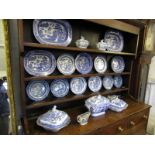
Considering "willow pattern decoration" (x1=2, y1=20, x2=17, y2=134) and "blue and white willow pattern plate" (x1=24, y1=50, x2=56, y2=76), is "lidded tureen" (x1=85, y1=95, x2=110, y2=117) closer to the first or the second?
"blue and white willow pattern plate" (x1=24, y1=50, x2=56, y2=76)

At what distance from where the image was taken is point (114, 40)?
1.55 metres

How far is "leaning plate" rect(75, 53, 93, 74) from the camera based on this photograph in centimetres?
132

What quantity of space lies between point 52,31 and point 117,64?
924 millimetres

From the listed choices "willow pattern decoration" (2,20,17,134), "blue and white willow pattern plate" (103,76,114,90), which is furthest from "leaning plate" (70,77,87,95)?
"willow pattern decoration" (2,20,17,134)

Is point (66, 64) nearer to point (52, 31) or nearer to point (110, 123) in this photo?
point (52, 31)

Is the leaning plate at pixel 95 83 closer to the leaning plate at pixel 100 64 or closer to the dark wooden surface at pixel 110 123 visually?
the leaning plate at pixel 100 64

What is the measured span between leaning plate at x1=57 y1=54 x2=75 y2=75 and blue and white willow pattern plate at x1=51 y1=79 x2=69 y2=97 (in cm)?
11

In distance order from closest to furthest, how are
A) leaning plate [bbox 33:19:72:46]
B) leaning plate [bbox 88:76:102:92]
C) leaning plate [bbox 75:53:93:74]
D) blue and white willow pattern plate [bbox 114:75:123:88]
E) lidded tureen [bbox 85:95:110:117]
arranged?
leaning plate [bbox 33:19:72:46]
lidded tureen [bbox 85:95:110:117]
leaning plate [bbox 75:53:93:74]
leaning plate [bbox 88:76:102:92]
blue and white willow pattern plate [bbox 114:75:123:88]

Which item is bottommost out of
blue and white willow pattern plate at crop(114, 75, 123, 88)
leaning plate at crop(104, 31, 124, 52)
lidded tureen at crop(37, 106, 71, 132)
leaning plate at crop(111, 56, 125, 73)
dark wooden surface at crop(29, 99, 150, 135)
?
dark wooden surface at crop(29, 99, 150, 135)

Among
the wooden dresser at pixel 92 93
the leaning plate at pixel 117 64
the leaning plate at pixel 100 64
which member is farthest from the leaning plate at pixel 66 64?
the leaning plate at pixel 117 64

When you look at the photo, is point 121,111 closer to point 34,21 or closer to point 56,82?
point 56,82
